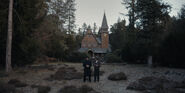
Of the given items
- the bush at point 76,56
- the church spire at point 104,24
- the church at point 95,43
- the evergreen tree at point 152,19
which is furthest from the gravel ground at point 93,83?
the church spire at point 104,24

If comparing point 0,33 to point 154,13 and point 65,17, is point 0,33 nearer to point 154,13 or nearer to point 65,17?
point 154,13

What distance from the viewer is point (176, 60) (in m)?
18.3

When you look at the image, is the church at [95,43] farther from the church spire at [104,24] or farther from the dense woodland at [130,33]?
the dense woodland at [130,33]

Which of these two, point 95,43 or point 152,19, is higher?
point 152,19

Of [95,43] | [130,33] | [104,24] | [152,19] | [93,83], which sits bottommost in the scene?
[93,83]

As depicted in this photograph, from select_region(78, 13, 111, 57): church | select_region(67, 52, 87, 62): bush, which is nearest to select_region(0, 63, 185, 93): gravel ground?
select_region(67, 52, 87, 62): bush

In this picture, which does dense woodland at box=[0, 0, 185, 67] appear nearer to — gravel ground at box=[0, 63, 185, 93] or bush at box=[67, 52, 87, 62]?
bush at box=[67, 52, 87, 62]

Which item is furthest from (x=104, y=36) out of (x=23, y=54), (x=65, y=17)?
(x=23, y=54)

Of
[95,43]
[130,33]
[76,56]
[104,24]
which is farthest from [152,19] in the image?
[104,24]

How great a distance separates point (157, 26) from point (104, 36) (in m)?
30.3

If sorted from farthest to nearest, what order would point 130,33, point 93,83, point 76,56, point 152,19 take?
point 76,56, point 130,33, point 152,19, point 93,83

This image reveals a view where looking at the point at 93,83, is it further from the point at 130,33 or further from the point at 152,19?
the point at 130,33

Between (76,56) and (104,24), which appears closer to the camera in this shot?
(76,56)

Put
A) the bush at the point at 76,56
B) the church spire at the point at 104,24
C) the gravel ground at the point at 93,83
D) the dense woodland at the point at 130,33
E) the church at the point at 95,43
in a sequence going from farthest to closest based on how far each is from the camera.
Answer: the church spire at the point at 104,24
the church at the point at 95,43
the bush at the point at 76,56
the dense woodland at the point at 130,33
the gravel ground at the point at 93,83
